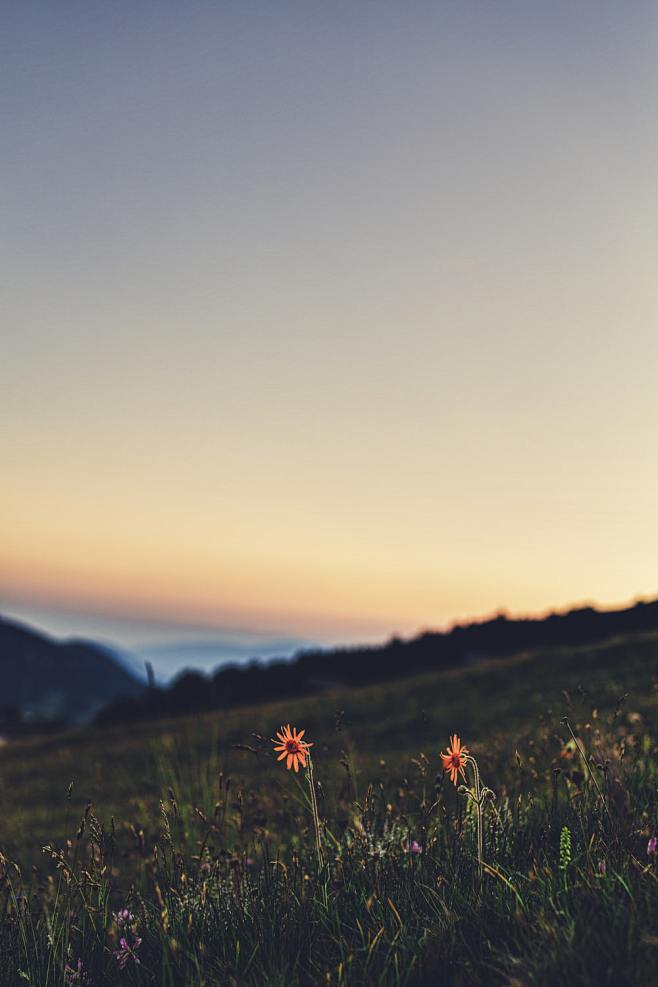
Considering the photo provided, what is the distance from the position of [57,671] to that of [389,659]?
146 m

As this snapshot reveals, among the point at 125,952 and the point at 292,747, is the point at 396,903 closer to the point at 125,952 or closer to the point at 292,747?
the point at 292,747

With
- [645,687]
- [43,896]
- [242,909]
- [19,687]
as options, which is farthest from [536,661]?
[19,687]

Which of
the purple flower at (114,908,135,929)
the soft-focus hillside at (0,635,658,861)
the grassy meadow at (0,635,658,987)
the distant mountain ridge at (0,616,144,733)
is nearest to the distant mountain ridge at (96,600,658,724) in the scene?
the soft-focus hillside at (0,635,658,861)

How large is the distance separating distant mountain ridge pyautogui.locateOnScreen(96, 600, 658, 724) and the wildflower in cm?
2167

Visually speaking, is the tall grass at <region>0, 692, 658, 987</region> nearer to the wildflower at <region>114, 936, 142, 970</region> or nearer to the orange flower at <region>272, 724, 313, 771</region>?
the wildflower at <region>114, 936, 142, 970</region>

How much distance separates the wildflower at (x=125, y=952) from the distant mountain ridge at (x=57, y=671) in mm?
145239

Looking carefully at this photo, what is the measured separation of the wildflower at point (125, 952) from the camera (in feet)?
13.5

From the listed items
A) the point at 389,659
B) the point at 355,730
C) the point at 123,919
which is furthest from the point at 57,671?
the point at 123,919

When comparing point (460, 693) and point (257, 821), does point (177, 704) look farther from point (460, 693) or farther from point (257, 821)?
point (257, 821)

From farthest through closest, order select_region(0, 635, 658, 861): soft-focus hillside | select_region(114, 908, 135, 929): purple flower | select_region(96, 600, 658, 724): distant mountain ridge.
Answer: select_region(96, 600, 658, 724): distant mountain ridge → select_region(0, 635, 658, 861): soft-focus hillside → select_region(114, 908, 135, 929): purple flower

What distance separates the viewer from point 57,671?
537ft

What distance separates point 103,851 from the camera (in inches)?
175

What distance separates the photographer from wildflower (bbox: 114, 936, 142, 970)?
4.10 meters

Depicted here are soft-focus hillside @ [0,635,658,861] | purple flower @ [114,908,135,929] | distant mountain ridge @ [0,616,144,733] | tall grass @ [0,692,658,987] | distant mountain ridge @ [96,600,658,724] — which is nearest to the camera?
tall grass @ [0,692,658,987]
